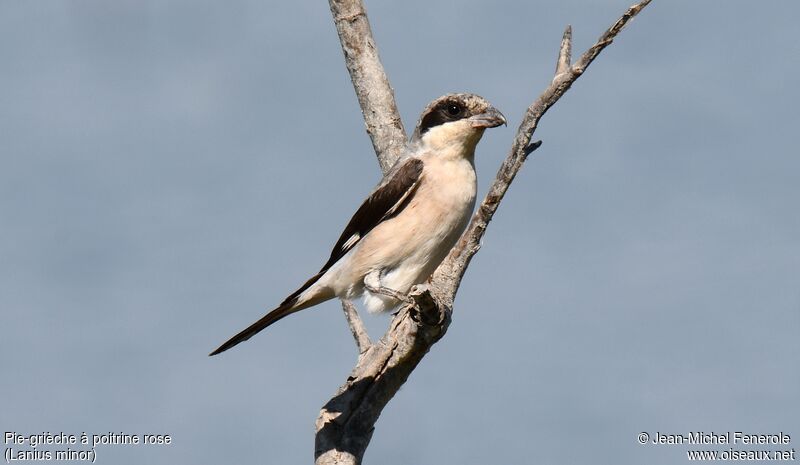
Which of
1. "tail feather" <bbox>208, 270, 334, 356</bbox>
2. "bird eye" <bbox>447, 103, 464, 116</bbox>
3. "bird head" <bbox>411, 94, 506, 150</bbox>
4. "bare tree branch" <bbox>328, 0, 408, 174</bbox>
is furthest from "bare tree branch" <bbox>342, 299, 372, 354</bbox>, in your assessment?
"bird eye" <bbox>447, 103, 464, 116</bbox>

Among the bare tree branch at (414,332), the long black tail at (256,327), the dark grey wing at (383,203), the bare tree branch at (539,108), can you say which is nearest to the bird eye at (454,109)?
the dark grey wing at (383,203)

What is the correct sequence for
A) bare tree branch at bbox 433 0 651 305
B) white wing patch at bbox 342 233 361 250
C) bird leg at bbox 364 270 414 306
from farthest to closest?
white wing patch at bbox 342 233 361 250, bird leg at bbox 364 270 414 306, bare tree branch at bbox 433 0 651 305

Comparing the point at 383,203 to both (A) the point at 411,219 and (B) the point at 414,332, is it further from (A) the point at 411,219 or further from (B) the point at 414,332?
(B) the point at 414,332

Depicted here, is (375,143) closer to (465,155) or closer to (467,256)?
(465,155)

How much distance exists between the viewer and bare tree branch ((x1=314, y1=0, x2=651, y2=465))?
20.8ft

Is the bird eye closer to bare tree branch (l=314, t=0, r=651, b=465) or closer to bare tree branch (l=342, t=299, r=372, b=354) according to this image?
bare tree branch (l=314, t=0, r=651, b=465)

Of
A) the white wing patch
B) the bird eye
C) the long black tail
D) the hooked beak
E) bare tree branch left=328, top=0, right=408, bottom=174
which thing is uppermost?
bare tree branch left=328, top=0, right=408, bottom=174

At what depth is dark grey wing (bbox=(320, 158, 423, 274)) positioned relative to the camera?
25.1 feet

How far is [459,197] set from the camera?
293 inches

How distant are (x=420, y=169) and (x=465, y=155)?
1.24 feet

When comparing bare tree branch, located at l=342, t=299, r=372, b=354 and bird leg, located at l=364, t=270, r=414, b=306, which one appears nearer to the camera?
bird leg, located at l=364, t=270, r=414, b=306

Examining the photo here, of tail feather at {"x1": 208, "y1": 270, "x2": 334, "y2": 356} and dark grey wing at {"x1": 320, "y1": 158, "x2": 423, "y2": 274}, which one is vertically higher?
dark grey wing at {"x1": 320, "y1": 158, "x2": 423, "y2": 274}

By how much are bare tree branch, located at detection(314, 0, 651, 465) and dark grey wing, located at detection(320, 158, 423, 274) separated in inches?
24.9

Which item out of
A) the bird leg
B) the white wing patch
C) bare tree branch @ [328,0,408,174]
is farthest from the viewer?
bare tree branch @ [328,0,408,174]
